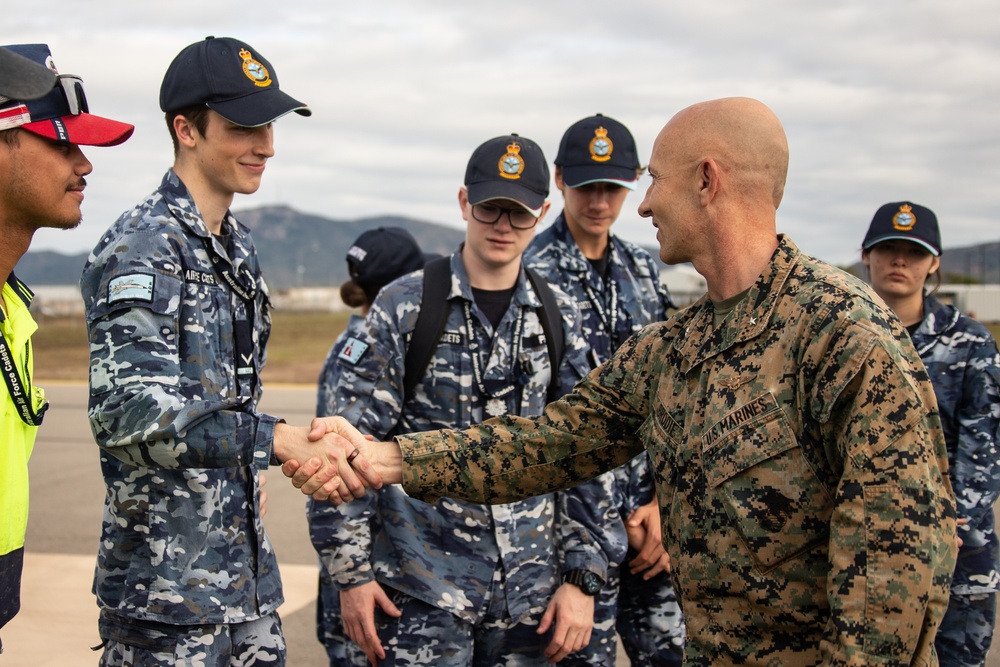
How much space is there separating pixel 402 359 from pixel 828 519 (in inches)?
65.7

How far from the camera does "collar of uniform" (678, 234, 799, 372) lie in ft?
7.17

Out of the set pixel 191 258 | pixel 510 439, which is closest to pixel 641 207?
pixel 510 439

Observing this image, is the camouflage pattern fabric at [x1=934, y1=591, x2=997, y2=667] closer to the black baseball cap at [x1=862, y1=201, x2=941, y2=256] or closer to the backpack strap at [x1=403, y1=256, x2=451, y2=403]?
the black baseball cap at [x1=862, y1=201, x2=941, y2=256]

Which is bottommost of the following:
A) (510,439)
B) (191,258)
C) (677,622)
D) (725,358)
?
(677,622)

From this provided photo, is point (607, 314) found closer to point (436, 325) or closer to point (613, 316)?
point (613, 316)

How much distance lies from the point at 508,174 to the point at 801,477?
1801 mm

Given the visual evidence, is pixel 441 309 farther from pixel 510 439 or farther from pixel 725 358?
pixel 725 358

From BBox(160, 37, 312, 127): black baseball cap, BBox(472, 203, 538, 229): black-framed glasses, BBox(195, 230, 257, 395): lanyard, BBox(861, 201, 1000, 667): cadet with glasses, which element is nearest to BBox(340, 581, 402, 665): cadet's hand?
BBox(195, 230, 257, 395): lanyard

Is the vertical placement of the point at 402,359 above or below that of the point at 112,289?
below

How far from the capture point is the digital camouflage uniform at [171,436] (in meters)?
2.55

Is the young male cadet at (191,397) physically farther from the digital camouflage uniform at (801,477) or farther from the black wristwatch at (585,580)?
the digital camouflage uniform at (801,477)

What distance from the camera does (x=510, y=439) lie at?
2795mm

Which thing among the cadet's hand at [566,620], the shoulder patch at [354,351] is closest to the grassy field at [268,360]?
the cadet's hand at [566,620]

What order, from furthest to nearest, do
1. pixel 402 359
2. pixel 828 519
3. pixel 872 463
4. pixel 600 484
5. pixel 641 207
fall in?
pixel 600 484
pixel 402 359
pixel 641 207
pixel 828 519
pixel 872 463
